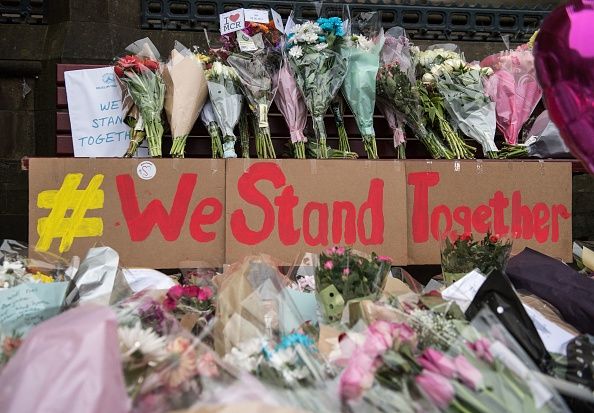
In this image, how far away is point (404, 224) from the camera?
265 centimetres

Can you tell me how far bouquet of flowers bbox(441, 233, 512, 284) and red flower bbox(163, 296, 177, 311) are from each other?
994 millimetres

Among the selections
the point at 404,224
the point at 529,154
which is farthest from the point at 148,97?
the point at 529,154

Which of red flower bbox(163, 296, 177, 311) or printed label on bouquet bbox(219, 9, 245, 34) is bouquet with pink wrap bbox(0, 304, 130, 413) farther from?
printed label on bouquet bbox(219, 9, 245, 34)

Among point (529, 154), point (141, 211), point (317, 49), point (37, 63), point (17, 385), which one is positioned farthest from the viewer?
point (37, 63)

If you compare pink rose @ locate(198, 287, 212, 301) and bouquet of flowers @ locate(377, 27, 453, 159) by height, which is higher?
bouquet of flowers @ locate(377, 27, 453, 159)

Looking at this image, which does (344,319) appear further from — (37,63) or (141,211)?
(37,63)

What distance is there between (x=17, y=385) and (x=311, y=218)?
164cm

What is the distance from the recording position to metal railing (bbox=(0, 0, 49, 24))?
414 centimetres

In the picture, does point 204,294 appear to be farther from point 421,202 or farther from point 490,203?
point 490,203

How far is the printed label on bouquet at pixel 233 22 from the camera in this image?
285 cm

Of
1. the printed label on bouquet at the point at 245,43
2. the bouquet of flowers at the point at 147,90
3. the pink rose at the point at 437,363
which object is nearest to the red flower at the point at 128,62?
the bouquet of flowers at the point at 147,90

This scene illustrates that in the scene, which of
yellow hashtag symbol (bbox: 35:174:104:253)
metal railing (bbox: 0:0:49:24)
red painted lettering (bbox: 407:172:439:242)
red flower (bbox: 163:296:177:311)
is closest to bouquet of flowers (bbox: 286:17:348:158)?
red painted lettering (bbox: 407:172:439:242)

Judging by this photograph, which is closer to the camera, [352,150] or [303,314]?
[303,314]

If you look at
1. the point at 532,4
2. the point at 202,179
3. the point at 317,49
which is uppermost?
the point at 532,4
